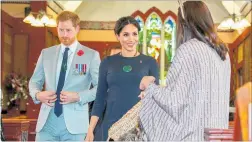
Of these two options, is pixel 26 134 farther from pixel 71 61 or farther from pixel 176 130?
pixel 176 130

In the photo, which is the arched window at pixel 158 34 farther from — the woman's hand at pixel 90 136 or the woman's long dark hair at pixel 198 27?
the woman's long dark hair at pixel 198 27

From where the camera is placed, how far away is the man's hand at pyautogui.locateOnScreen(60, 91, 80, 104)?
9.45 ft

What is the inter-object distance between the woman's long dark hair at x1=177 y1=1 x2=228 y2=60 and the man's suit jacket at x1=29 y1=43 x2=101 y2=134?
94cm

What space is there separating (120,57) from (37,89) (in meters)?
0.47

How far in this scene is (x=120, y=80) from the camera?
113 inches

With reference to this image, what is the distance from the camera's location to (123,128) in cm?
236

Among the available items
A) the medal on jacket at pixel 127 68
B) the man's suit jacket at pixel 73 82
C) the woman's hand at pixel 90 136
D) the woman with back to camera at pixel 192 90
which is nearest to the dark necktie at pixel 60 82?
the man's suit jacket at pixel 73 82

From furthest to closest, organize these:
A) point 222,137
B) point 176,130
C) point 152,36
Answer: point 152,36
point 176,130
point 222,137

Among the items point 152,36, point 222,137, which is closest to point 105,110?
point 222,137

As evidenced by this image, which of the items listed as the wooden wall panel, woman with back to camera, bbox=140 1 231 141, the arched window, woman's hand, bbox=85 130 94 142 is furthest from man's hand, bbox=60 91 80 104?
the arched window

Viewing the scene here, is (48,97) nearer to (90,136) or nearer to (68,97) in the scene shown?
(68,97)

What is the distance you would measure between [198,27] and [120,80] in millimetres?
850

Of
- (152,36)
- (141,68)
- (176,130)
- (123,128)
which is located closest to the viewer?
(176,130)

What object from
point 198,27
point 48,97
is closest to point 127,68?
point 48,97
